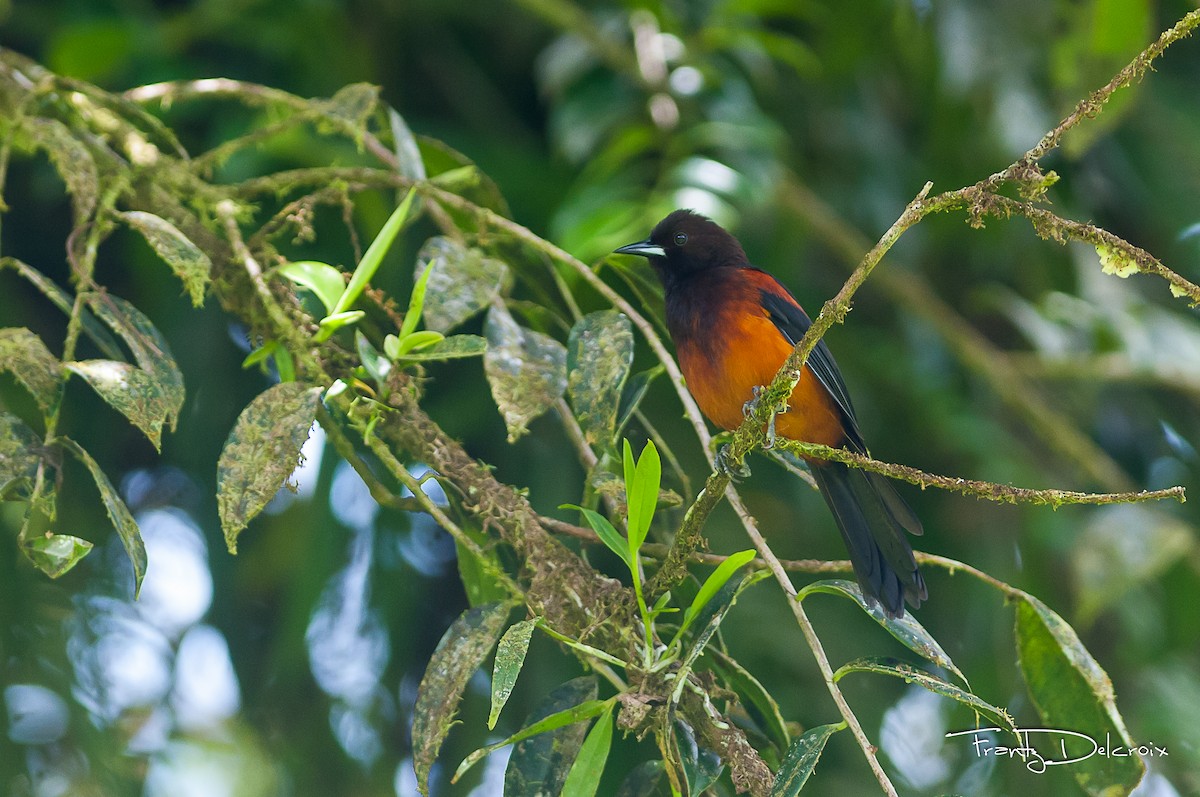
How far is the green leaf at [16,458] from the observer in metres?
1.82

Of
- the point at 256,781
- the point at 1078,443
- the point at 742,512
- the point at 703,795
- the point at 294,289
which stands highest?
the point at 1078,443

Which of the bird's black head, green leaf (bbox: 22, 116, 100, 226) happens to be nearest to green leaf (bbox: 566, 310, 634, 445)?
green leaf (bbox: 22, 116, 100, 226)

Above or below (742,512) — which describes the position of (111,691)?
below

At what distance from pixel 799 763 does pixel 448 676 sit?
57 cm

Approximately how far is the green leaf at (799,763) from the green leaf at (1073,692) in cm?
54

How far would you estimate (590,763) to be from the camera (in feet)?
5.82

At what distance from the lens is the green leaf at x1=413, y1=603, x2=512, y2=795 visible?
1.79 m

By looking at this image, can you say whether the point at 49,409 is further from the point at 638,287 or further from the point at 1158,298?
the point at 1158,298

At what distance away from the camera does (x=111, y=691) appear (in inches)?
138

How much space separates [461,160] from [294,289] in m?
0.63

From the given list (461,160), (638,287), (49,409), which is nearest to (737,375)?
(638,287)

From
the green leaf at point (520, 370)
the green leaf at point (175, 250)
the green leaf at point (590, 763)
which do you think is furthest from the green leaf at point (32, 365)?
the green leaf at point (590, 763)
